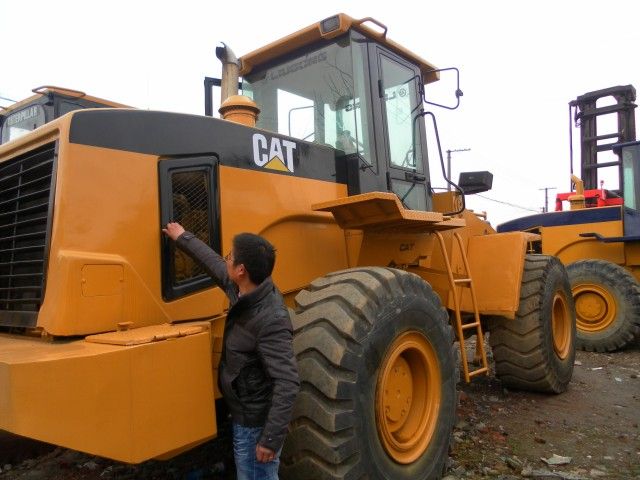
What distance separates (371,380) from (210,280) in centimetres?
99

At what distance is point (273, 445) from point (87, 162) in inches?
60.4

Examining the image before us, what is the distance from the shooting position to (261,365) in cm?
225

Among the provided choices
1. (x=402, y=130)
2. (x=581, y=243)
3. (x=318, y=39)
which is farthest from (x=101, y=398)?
(x=581, y=243)

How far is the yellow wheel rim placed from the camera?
5586 mm

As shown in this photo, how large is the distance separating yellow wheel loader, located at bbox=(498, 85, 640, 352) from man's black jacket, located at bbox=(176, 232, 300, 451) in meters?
6.64

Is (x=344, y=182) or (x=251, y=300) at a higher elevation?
(x=344, y=182)

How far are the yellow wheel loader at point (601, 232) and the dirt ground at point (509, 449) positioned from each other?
2450 mm

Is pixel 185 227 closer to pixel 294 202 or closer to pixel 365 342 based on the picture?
pixel 294 202

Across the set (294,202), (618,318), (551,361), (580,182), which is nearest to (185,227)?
(294,202)

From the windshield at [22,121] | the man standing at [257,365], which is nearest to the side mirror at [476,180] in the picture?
the man standing at [257,365]

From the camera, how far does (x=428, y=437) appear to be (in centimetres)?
318

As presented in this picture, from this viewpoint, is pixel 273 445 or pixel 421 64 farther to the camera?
pixel 421 64

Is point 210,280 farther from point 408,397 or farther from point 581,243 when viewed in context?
point 581,243

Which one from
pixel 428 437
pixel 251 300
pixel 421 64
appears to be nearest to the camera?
pixel 251 300
